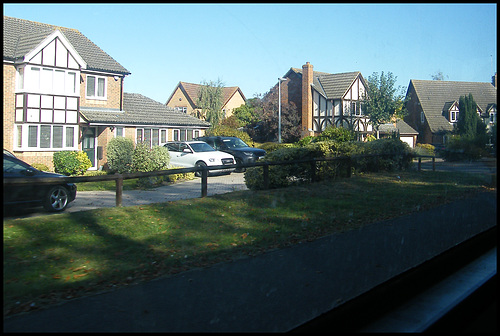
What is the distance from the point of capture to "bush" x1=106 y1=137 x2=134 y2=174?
16766 millimetres

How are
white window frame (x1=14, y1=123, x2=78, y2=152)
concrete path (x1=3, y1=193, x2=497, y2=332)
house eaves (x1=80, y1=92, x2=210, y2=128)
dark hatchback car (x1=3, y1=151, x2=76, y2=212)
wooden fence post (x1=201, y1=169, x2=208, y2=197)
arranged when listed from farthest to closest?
1. white window frame (x1=14, y1=123, x2=78, y2=152)
2. house eaves (x1=80, y1=92, x2=210, y2=128)
3. wooden fence post (x1=201, y1=169, x2=208, y2=197)
4. dark hatchback car (x1=3, y1=151, x2=76, y2=212)
5. concrete path (x1=3, y1=193, x2=497, y2=332)

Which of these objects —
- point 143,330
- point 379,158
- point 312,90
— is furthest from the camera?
point 379,158

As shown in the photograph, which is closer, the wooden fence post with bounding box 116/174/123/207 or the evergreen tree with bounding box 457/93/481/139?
the evergreen tree with bounding box 457/93/481/139

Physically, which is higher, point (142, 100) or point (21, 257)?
point (142, 100)

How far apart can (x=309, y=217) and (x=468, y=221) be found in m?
2.67

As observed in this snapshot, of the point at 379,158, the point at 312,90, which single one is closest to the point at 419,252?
the point at 312,90

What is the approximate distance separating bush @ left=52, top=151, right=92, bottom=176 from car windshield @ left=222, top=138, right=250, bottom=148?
235 inches

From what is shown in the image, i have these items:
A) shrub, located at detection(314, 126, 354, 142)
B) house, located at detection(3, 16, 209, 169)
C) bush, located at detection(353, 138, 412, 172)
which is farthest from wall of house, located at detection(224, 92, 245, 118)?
bush, located at detection(353, 138, 412, 172)

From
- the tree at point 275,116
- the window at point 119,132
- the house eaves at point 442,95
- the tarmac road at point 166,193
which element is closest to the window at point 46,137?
the window at point 119,132

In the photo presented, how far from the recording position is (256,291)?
4.43 m

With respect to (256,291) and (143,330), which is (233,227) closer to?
(256,291)

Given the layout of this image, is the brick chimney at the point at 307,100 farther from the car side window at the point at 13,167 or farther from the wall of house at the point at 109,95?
the car side window at the point at 13,167

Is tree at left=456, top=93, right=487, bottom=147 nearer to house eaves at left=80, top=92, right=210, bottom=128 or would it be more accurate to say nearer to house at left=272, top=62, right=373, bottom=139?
house at left=272, top=62, right=373, bottom=139

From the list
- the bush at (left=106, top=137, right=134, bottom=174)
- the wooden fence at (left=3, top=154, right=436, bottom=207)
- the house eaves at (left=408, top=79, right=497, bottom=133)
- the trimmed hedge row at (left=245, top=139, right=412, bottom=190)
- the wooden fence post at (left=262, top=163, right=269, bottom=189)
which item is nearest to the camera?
the house eaves at (left=408, top=79, right=497, bottom=133)
